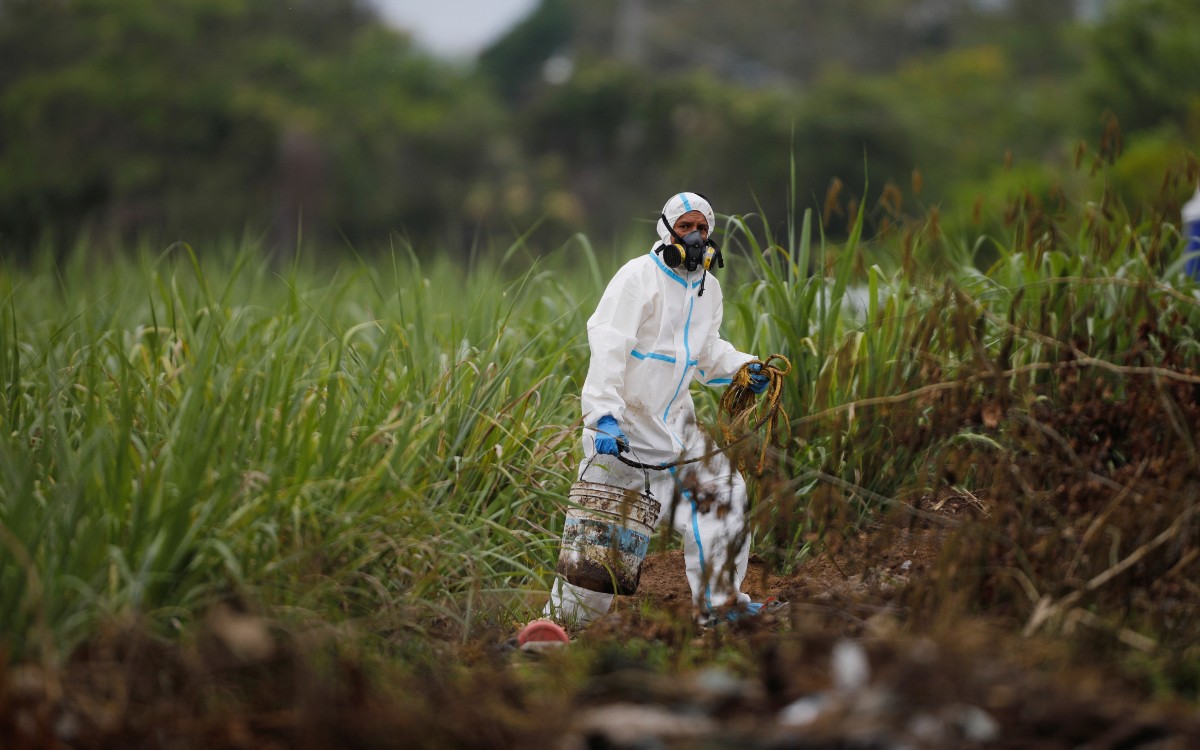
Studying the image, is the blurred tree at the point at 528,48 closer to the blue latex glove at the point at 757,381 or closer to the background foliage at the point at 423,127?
the background foliage at the point at 423,127

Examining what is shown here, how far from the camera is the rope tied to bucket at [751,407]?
4422 millimetres

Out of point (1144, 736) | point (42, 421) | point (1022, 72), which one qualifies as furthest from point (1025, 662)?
point (1022, 72)

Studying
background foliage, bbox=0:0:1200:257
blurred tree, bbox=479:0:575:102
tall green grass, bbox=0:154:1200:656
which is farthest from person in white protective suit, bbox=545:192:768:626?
blurred tree, bbox=479:0:575:102

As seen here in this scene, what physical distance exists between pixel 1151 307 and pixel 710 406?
212 cm

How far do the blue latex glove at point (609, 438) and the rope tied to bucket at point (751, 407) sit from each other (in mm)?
110

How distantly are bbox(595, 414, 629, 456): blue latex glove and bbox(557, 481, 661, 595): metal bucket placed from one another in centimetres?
18

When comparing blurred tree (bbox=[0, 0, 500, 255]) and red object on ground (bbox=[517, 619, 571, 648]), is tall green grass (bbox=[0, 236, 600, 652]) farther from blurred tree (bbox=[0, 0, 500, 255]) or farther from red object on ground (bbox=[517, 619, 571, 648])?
blurred tree (bbox=[0, 0, 500, 255])

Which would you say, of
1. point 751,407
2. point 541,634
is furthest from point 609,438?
point 541,634

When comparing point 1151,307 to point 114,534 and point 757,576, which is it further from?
point 114,534

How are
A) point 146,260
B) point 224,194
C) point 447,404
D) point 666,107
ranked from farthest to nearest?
point 666,107 → point 224,194 → point 146,260 → point 447,404

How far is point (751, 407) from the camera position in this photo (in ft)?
14.7

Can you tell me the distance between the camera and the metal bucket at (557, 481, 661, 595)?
14.1ft

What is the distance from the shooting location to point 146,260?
295 inches

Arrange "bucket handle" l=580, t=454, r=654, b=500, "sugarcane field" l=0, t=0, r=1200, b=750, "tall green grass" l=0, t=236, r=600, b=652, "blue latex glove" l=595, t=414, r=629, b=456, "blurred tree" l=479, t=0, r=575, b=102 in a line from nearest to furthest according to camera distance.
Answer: "sugarcane field" l=0, t=0, r=1200, b=750
"tall green grass" l=0, t=236, r=600, b=652
"blue latex glove" l=595, t=414, r=629, b=456
"bucket handle" l=580, t=454, r=654, b=500
"blurred tree" l=479, t=0, r=575, b=102
